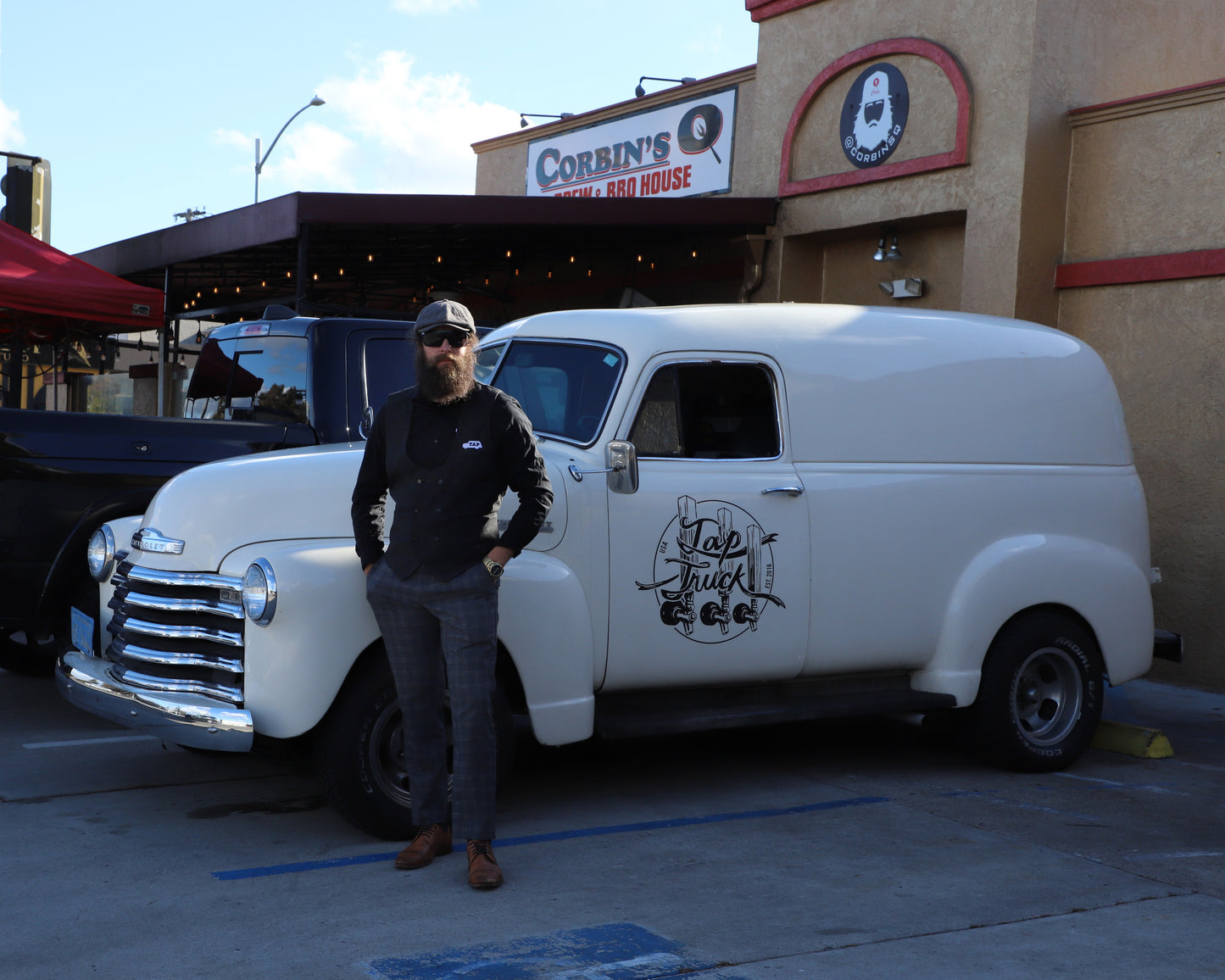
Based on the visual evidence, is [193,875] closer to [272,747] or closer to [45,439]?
[272,747]

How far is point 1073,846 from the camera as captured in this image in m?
Result: 5.37

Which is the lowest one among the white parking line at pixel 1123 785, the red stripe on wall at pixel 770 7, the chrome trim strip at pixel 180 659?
the white parking line at pixel 1123 785

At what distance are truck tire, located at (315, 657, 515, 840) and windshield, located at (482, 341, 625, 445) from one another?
129 centimetres

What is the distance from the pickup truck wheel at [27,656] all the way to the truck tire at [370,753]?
4154mm

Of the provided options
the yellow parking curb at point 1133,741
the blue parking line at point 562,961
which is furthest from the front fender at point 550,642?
the yellow parking curb at point 1133,741

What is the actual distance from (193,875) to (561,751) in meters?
2.54

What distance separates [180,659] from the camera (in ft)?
16.5

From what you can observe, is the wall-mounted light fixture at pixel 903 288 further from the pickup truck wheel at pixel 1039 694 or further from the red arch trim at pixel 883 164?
the pickup truck wheel at pixel 1039 694

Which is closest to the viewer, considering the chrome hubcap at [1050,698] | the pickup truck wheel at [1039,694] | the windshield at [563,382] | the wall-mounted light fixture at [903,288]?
the windshield at [563,382]

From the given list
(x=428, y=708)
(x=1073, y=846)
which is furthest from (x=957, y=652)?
(x=428, y=708)

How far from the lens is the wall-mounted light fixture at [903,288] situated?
11.7 meters

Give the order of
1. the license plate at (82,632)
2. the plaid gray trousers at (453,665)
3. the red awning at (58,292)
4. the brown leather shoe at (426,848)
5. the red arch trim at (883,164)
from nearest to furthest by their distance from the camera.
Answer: the plaid gray trousers at (453,665) < the brown leather shoe at (426,848) < the license plate at (82,632) < the red awning at (58,292) < the red arch trim at (883,164)

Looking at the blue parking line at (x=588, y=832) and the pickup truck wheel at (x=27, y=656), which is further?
the pickup truck wheel at (x=27, y=656)

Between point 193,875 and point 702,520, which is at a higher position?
point 702,520
